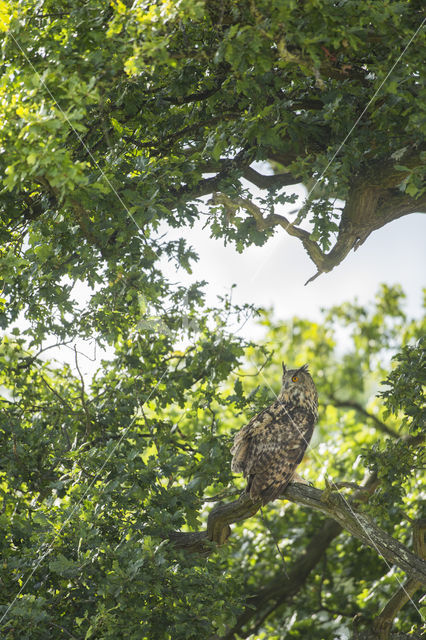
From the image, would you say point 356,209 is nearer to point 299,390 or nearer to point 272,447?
point 299,390

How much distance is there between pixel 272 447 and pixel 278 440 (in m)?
0.04

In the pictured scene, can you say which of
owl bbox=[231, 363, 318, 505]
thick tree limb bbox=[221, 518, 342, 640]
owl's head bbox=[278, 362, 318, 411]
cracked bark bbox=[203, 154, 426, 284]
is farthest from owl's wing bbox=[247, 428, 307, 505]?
thick tree limb bbox=[221, 518, 342, 640]

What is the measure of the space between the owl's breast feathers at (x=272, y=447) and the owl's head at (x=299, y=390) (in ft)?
0.07

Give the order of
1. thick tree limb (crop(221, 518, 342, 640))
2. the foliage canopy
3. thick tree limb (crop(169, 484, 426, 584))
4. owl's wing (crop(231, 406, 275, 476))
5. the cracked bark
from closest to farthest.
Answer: the foliage canopy < thick tree limb (crop(169, 484, 426, 584)) < owl's wing (crop(231, 406, 275, 476)) < the cracked bark < thick tree limb (crop(221, 518, 342, 640))

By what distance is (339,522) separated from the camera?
278 centimetres

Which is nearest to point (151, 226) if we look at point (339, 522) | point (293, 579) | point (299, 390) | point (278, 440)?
point (299, 390)

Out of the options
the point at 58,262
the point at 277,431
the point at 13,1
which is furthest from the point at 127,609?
the point at 13,1

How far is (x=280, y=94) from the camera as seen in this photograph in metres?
2.97

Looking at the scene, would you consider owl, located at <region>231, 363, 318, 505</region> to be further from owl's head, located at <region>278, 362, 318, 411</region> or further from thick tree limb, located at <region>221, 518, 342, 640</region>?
thick tree limb, located at <region>221, 518, 342, 640</region>

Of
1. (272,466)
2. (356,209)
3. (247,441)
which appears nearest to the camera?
(272,466)

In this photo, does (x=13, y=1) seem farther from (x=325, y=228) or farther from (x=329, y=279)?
(x=329, y=279)

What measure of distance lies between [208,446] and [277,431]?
1.43ft

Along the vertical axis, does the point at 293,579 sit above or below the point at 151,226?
below

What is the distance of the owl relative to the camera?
8.95ft
